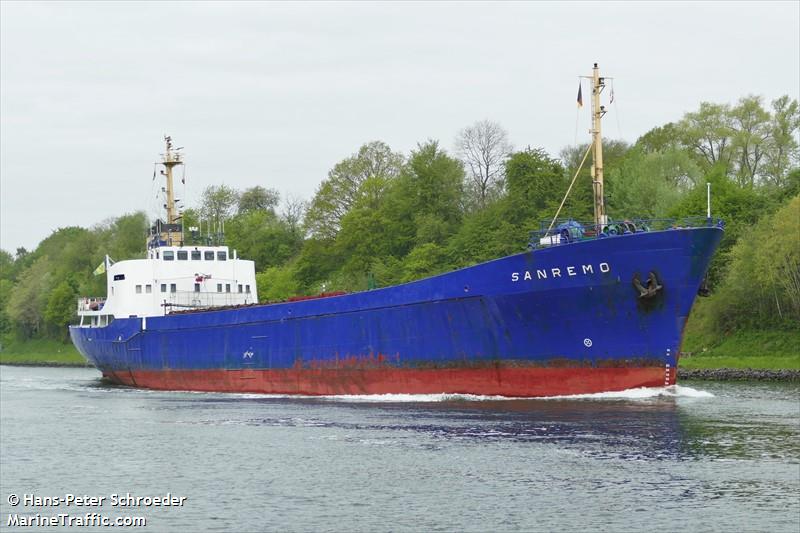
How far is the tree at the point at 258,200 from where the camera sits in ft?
401

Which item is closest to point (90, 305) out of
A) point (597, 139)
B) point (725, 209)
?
point (597, 139)

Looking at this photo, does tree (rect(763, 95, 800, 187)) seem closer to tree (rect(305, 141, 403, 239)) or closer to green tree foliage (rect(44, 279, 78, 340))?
tree (rect(305, 141, 403, 239))

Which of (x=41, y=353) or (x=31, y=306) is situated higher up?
(x=31, y=306)

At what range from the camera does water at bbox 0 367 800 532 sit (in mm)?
21328

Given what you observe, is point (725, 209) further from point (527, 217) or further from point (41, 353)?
point (41, 353)

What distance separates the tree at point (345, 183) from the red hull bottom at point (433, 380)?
45.9 meters

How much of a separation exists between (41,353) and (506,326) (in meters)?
86.2

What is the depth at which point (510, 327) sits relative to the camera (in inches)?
1378

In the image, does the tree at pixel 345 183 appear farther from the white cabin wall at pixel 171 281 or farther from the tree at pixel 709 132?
the white cabin wall at pixel 171 281

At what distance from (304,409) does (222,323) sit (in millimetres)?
10020

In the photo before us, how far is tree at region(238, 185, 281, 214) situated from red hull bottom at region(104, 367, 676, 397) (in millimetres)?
74015

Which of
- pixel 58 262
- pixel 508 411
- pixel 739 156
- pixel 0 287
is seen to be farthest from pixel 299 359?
pixel 0 287

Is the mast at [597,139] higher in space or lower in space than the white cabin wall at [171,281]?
higher

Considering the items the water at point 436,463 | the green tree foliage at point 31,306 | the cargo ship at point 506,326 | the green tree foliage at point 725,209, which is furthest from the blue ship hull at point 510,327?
the green tree foliage at point 31,306
